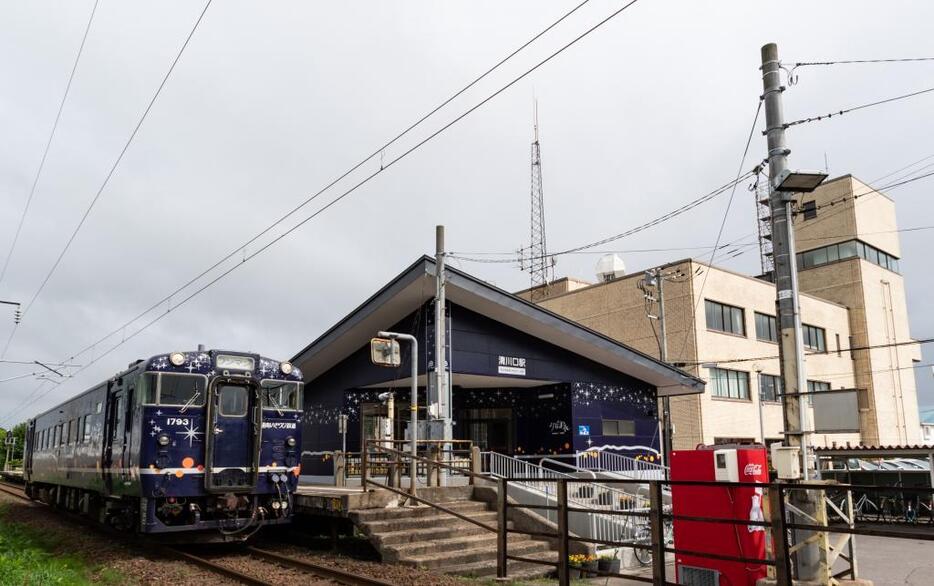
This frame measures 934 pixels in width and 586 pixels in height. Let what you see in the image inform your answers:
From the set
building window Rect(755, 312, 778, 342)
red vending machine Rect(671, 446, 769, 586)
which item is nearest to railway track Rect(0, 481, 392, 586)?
red vending machine Rect(671, 446, 769, 586)

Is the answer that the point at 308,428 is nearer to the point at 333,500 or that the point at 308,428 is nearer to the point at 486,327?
the point at 486,327

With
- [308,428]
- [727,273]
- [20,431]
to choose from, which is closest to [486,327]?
[308,428]

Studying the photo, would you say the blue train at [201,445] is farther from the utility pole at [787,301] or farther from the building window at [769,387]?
the building window at [769,387]

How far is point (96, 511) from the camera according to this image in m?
16.2

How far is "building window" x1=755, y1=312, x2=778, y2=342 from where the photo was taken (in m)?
34.2

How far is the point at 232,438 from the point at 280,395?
1191mm

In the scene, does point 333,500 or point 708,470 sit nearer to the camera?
point 708,470

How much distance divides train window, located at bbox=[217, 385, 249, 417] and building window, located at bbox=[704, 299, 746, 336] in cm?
2274

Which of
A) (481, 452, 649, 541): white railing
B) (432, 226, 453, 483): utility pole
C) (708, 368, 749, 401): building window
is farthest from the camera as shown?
(708, 368, 749, 401): building window

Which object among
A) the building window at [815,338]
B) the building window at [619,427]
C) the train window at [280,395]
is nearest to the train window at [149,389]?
the train window at [280,395]

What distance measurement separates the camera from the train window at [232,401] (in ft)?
42.5

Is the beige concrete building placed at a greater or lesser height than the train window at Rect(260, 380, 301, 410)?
greater

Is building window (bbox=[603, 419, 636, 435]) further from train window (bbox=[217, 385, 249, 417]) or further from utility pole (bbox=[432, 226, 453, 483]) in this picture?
train window (bbox=[217, 385, 249, 417])

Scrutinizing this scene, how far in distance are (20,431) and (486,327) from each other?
8333 cm
